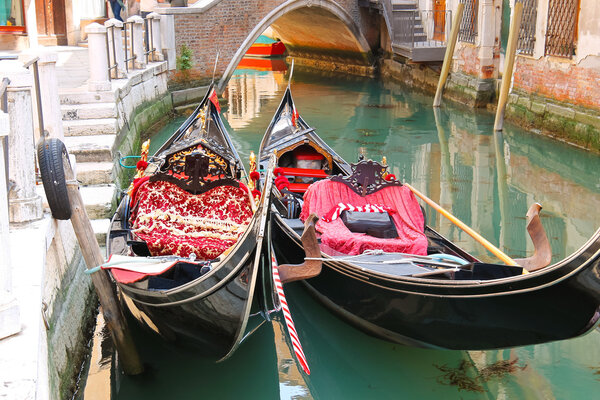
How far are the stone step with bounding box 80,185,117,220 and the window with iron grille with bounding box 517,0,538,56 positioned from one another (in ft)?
14.3

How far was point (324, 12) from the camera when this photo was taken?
9797 mm

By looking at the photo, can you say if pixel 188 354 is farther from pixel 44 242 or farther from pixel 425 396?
pixel 425 396

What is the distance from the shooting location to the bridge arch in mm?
8438

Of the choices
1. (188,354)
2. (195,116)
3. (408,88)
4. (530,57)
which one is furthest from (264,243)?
(408,88)

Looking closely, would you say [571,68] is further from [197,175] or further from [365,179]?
[197,175]

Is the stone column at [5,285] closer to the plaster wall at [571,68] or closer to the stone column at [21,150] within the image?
the stone column at [21,150]

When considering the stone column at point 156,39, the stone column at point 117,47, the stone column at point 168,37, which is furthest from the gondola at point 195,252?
the stone column at point 168,37

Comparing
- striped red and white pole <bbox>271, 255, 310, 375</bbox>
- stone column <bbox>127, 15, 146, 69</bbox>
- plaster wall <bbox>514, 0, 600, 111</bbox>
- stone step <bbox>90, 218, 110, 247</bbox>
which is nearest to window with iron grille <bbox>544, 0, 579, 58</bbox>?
plaster wall <bbox>514, 0, 600, 111</bbox>

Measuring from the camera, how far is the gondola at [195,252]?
220 centimetres

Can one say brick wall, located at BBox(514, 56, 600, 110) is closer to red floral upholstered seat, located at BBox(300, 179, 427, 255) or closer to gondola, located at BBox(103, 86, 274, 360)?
red floral upholstered seat, located at BBox(300, 179, 427, 255)

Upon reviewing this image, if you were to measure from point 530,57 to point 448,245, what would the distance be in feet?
13.4

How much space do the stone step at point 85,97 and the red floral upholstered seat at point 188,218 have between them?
5.93 ft

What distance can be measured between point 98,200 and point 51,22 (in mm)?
5199

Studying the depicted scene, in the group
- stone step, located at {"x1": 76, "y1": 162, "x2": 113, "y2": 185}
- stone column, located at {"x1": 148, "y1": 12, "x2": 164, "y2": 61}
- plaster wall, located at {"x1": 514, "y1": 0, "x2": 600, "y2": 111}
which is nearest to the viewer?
stone step, located at {"x1": 76, "y1": 162, "x2": 113, "y2": 185}
